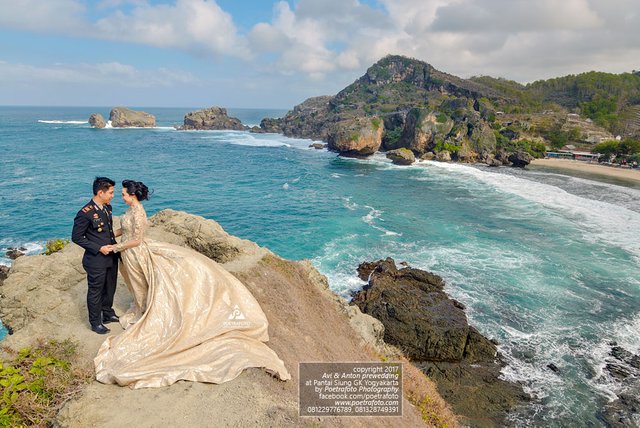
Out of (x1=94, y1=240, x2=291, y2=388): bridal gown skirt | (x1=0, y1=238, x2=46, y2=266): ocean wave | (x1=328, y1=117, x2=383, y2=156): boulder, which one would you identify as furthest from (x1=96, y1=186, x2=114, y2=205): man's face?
(x1=328, y1=117, x2=383, y2=156): boulder

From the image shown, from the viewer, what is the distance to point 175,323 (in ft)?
22.1

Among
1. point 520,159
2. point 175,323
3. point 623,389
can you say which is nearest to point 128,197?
point 175,323

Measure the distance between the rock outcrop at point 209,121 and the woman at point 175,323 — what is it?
128753mm

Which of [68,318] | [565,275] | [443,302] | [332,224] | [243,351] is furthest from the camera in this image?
[332,224]

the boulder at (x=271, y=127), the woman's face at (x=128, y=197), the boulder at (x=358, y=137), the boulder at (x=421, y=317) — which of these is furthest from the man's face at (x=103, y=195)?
the boulder at (x=271, y=127)

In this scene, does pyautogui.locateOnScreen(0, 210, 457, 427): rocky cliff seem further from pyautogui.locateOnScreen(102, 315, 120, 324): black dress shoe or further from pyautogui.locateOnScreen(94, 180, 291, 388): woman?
pyautogui.locateOnScreen(102, 315, 120, 324): black dress shoe

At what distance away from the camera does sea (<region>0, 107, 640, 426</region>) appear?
55.6 ft

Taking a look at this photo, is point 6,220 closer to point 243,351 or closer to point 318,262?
point 318,262

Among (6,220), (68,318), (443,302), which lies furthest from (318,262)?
(6,220)

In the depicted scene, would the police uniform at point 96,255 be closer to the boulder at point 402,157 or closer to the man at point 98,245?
the man at point 98,245

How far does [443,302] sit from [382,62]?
542 feet

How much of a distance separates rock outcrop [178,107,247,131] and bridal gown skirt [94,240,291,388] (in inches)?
5074

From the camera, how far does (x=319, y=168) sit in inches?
2448

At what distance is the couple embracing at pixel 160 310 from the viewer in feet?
20.6
